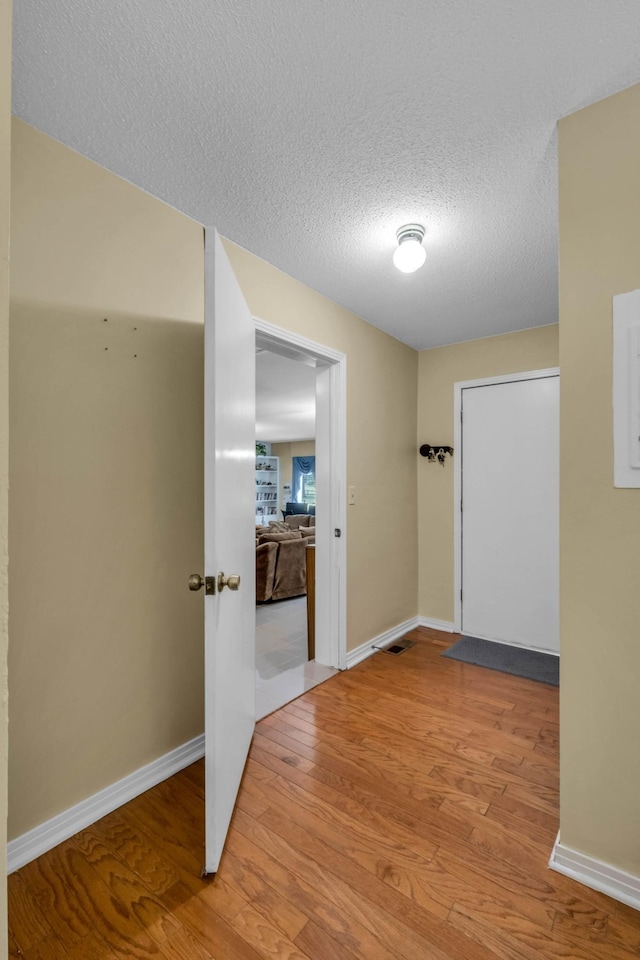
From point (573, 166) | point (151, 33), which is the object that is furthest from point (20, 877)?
point (573, 166)

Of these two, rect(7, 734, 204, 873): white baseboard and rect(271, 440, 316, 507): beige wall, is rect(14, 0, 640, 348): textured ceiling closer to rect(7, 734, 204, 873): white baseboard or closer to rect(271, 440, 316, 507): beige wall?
rect(7, 734, 204, 873): white baseboard

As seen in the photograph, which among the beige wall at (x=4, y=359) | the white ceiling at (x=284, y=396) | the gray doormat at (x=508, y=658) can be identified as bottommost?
the gray doormat at (x=508, y=658)

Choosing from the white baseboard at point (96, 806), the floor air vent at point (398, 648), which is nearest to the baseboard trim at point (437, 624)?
the floor air vent at point (398, 648)

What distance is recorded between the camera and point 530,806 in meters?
1.63

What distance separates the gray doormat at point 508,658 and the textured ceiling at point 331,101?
250cm

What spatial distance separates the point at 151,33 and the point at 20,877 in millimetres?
2444

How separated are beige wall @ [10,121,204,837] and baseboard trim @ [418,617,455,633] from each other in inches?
88.2

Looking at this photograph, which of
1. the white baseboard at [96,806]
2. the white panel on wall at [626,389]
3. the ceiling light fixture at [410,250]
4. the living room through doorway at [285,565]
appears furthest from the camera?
the living room through doorway at [285,565]

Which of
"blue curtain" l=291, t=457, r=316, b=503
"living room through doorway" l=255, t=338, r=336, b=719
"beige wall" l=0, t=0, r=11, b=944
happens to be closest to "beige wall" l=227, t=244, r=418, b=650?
"living room through doorway" l=255, t=338, r=336, b=719

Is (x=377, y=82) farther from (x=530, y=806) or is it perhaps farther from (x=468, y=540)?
(x=468, y=540)

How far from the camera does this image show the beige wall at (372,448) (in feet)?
8.41

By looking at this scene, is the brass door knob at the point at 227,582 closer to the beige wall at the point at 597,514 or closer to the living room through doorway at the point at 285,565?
the beige wall at the point at 597,514

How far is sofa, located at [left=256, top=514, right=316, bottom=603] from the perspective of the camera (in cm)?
479

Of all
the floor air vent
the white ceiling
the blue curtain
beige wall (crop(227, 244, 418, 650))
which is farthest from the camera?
the blue curtain
